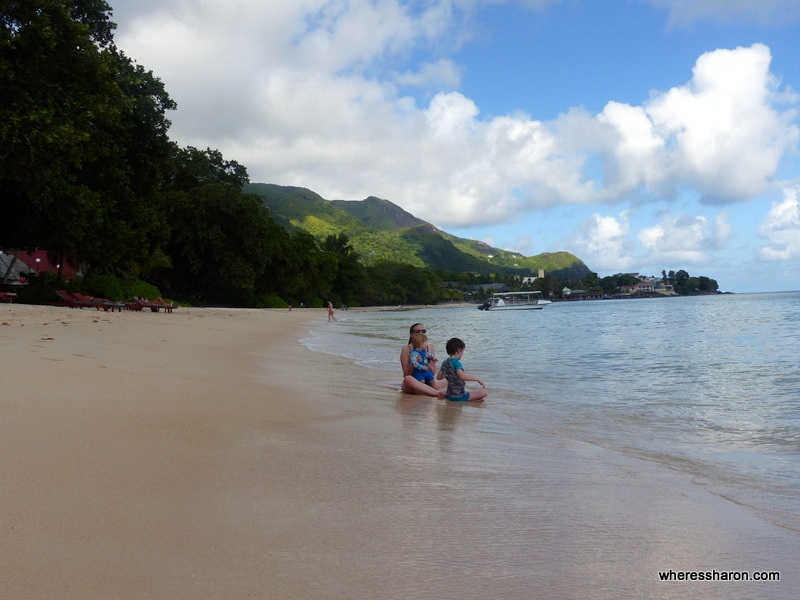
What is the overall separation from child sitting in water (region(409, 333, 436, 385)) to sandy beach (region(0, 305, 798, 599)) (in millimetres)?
3454

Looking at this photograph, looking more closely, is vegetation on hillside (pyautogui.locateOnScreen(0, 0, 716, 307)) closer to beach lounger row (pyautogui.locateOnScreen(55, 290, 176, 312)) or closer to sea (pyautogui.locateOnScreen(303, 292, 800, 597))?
A: beach lounger row (pyautogui.locateOnScreen(55, 290, 176, 312))

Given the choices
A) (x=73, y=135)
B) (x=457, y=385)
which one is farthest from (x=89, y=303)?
(x=457, y=385)

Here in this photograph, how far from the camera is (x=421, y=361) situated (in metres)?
9.29

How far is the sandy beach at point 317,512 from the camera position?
230 centimetres

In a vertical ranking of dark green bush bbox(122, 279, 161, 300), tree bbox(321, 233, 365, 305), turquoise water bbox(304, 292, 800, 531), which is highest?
tree bbox(321, 233, 365, 305)

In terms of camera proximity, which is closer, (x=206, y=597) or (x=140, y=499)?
(x=206, y=597)

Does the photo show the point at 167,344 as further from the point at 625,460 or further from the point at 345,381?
the point at 625,460

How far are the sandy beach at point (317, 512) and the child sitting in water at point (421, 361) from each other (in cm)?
345

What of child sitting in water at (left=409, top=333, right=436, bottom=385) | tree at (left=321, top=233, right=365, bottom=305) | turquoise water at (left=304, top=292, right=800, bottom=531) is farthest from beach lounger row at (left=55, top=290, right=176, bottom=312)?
tree at (left=321, top=233, right=365, bottom=305)

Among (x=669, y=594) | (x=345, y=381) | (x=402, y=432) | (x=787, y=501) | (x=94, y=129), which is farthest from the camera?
(x=94, y=129)

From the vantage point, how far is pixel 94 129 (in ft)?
60.5

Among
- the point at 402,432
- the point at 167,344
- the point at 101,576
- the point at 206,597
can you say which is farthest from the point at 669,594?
the point at 167,344

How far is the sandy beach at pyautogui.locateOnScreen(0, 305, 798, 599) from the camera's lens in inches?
90.5

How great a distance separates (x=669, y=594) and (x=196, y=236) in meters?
54.0
